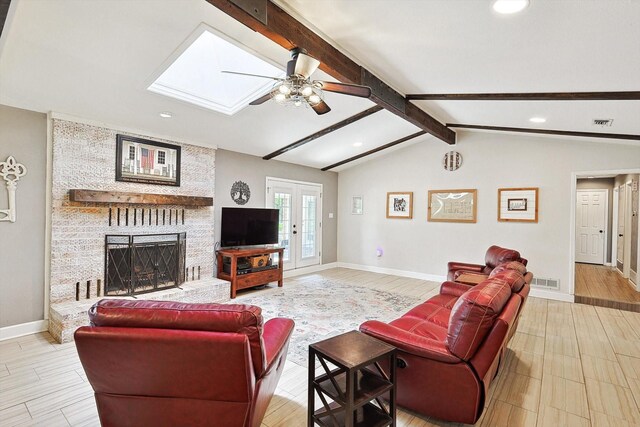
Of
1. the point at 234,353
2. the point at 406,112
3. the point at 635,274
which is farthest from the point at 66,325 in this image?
the point at 635,274

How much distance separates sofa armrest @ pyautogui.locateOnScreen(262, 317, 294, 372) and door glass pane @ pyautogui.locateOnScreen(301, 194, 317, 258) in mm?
5099

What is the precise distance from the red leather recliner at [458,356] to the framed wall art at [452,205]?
432cm

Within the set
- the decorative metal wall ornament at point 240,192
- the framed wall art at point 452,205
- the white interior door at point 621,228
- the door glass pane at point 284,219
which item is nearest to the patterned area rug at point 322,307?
the door glass pane at point 284,219

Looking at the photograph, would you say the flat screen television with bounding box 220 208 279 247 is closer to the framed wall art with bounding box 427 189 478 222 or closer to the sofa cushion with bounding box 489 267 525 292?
the framed wall art with bounding box 427 189 478 222

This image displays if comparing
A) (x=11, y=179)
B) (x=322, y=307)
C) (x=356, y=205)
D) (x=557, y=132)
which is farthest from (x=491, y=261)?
(x=11, y=179)

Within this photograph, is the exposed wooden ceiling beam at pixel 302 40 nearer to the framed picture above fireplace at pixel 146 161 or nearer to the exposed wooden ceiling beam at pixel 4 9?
the exposed wooden ceiling beam at pixel 4 9

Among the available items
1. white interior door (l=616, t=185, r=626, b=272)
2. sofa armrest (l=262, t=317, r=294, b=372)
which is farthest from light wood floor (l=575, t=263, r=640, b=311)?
sofa armrest (l=262, t=317, r=294, b=372)

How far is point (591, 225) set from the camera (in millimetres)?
8156

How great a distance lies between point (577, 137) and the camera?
187 inches

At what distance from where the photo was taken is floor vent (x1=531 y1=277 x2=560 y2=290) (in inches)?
209

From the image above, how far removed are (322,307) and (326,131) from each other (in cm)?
292

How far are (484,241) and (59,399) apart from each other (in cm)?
650

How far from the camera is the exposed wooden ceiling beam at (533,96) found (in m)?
3.06

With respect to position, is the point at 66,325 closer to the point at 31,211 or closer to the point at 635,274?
the point at 31,211
